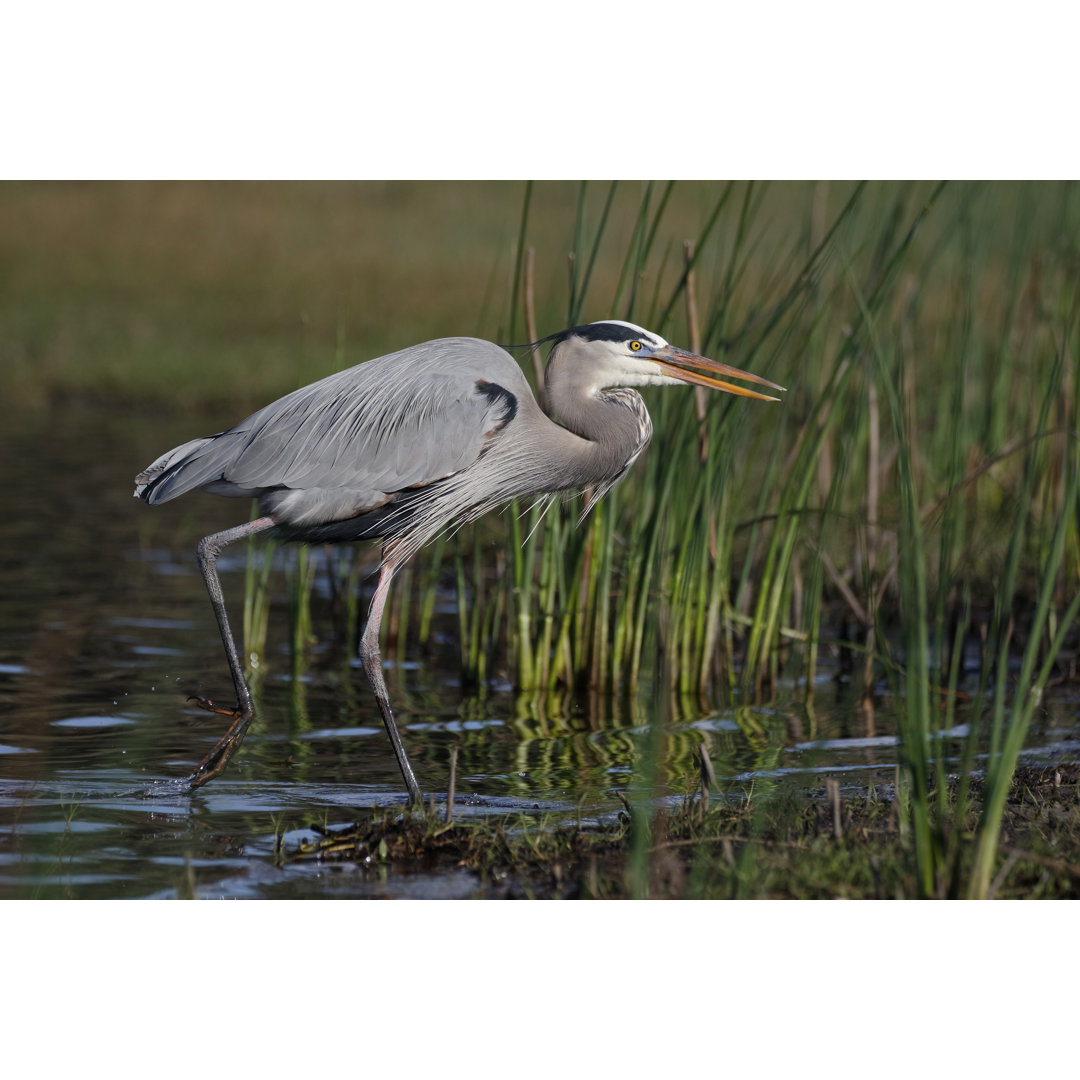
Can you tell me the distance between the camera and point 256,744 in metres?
5.79

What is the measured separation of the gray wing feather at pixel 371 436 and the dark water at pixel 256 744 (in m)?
1.08

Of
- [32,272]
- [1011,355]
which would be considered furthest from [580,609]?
[32,272]

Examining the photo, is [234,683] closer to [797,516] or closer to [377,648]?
[377,648]

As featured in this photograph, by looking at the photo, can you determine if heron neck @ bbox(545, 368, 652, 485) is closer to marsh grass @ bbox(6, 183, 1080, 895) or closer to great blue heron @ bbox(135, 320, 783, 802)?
great blue heron @ bbox(135, 320, 783, 802)

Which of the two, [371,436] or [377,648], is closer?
[371,436]

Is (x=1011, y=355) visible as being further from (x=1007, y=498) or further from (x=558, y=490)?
(x=558, y=490)

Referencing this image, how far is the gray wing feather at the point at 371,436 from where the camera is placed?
526cm

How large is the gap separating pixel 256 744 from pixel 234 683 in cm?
62

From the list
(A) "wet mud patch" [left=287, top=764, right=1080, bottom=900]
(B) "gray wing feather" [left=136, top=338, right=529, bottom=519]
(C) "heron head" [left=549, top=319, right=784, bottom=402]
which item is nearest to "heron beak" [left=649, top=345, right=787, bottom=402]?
(C) "heron head" [left=549, top=319, right=784, bottom=402]

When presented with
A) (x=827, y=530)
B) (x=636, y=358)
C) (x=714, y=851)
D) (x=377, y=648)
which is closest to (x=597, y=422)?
(x=636, y=358)

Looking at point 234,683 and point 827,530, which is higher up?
point 827,530

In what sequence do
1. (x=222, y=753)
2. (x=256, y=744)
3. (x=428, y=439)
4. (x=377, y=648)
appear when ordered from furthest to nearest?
1. (x=256, y=744)
2. (x=377, y=648)
3. (x=428, y=439)
4. (x=222, y=753)

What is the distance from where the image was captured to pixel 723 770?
18.2ft

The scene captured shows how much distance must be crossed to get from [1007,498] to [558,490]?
3.18m
